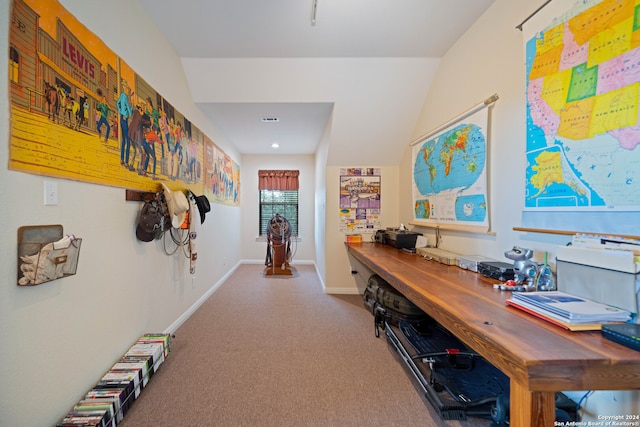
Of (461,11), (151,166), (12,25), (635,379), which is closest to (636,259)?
(635,379)

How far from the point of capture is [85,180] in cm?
146

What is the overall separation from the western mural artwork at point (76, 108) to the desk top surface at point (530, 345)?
2086 mm

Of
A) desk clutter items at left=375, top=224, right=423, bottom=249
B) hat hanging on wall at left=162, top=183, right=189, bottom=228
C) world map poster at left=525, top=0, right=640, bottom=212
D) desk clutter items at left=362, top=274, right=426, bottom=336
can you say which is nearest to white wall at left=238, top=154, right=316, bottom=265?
desk clutter items at left=375, top=224, right=423, bottom=249

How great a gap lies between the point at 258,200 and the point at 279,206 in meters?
0.52

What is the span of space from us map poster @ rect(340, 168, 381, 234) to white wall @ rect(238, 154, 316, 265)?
2237 millimetres

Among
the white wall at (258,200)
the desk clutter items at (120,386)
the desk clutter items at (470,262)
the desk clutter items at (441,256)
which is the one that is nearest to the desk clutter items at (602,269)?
the desk clutter items at (470,262)

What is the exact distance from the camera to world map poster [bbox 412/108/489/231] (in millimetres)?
2070

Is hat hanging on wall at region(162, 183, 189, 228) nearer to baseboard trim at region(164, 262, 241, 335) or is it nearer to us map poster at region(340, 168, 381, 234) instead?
baseboard trim at region(164, 262, 241, 335)

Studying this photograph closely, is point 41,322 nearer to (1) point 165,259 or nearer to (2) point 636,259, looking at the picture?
(1) point 165,259

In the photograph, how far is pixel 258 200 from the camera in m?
6.04

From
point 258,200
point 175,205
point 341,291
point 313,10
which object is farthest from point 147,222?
point 258,200

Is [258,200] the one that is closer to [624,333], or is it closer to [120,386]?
[120,386]

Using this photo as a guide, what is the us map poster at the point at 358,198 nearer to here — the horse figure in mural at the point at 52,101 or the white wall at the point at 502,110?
the white wall at the point at 502,110

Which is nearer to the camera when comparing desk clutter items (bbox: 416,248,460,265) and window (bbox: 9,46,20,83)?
window (bbox: 9,46,20,83)
